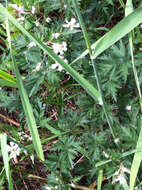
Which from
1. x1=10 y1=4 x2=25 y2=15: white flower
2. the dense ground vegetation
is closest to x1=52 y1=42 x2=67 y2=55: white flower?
the dense ground vegetation

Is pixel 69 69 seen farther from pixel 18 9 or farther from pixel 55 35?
pixel 18 9

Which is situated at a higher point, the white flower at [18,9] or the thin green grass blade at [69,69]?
the white flower at [18,9]

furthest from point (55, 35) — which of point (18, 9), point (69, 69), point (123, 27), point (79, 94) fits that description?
point (123, 27)

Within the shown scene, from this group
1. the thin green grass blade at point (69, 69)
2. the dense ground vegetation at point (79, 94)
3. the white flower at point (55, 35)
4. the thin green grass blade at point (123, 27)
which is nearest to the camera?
the thin green grass blade at point (123, 27)

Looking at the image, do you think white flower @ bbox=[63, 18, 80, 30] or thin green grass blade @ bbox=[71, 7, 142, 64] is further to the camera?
white flower @ bbox=[63, 18, 80, 30]

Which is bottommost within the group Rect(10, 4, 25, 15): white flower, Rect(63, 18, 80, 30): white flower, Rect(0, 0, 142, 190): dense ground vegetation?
Rect(0, 0, 142, 190): dense ground vegetation

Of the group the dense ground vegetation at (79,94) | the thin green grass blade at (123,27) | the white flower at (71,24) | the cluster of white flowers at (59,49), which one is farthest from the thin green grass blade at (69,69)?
the white flower at (71,24)

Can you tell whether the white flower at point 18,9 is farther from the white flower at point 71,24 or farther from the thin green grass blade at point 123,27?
the thin green grass blade at point 123,27

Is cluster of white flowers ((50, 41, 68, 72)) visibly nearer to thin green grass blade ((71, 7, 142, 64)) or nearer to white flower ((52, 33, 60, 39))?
white flower ((52, 33, 60, 39))

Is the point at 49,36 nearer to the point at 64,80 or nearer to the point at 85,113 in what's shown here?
the point at 64,80

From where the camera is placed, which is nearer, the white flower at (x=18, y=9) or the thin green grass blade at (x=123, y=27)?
the thin green grass blade at (x=123, y=27)

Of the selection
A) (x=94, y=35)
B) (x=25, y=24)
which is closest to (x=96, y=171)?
(x=94, y=35)
